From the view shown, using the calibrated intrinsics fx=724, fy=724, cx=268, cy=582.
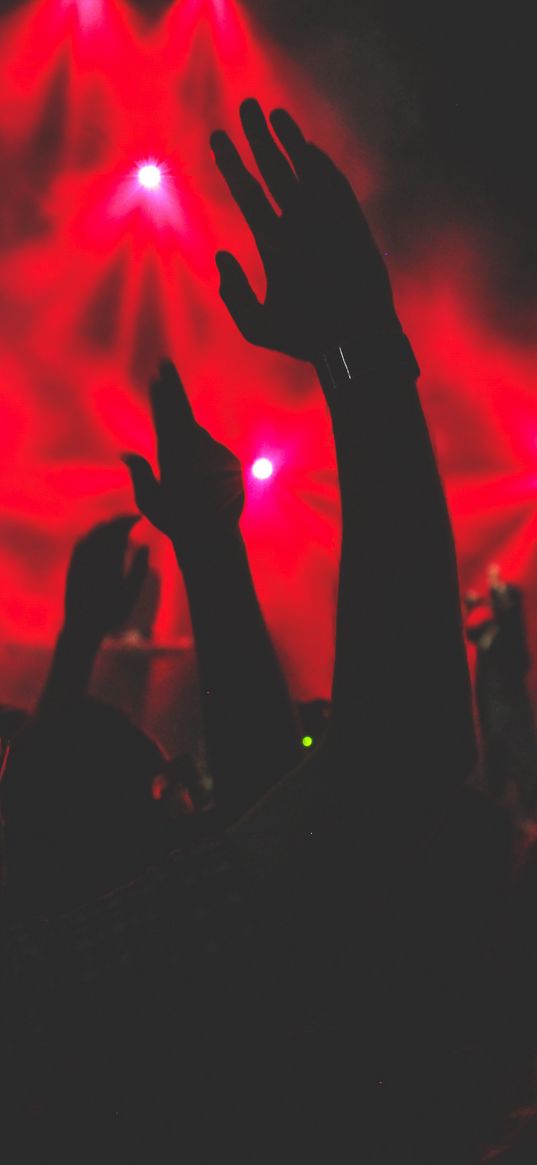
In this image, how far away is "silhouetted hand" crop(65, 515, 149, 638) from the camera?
0.81m

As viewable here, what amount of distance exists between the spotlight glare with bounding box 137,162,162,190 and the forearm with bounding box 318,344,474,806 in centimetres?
361

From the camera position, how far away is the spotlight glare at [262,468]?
193 inches

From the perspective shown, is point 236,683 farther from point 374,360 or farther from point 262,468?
point 262,468

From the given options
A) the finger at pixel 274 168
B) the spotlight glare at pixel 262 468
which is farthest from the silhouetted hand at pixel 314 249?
the spotlight glare at pixel 262 468

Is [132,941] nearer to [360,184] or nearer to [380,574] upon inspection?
[380,574]

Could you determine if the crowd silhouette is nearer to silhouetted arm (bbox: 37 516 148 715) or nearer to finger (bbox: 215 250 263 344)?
finger (bbox: 215 250 263 344)

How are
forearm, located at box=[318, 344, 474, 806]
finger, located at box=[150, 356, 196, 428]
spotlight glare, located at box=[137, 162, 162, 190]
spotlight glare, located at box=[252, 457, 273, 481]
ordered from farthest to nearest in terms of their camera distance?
spotlight glare, located at box=[252, 457, 273, 481] → spotlight glare, located at box=[137, 162, 162, 190] → finger, located at box=[150, 356, 196, 428] → forearm, located at box=[318, 344, 474, 806]

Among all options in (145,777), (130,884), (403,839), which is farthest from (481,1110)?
(145,777)

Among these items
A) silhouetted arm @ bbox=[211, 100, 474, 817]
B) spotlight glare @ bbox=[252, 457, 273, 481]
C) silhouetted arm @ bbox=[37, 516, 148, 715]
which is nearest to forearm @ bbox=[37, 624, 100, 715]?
silhouetted arm @ bbox=[37, 516, 148, 715]

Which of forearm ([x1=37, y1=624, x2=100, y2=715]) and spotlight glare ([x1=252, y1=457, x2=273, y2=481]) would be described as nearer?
forearm ([x1=37, y1=624, x2=100, y2=715])

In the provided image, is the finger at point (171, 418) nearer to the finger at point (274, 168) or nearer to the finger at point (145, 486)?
the finger at point (145, 486)

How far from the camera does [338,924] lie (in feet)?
1.80

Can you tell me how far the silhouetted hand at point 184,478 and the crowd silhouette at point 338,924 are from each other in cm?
21

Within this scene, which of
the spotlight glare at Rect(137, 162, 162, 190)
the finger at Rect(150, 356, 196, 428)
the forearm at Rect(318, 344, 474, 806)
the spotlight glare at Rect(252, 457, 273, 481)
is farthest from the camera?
the spotlight glare at Rect(252, 457, 273, 481)
